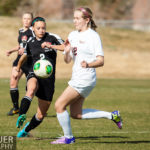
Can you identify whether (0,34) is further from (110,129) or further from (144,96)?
(110,129)

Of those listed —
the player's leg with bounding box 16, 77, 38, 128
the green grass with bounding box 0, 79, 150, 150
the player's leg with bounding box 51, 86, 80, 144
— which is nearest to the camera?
the player's leg with bounding box 51, 86, 80, 144

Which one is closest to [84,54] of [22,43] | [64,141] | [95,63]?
[95,63]

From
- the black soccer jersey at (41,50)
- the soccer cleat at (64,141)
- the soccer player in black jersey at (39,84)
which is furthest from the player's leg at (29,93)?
the soccer cleat at (64,141)

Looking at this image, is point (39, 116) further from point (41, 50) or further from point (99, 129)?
point (99, 129)

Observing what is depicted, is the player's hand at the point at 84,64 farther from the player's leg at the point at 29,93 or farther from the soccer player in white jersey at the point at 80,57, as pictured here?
the player's leg at the point at 29,93

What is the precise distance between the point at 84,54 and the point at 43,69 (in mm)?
970

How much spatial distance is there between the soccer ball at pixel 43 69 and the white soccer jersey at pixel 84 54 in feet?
2.67

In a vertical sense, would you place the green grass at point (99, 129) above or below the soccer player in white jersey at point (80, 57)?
below

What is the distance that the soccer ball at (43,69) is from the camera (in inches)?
318

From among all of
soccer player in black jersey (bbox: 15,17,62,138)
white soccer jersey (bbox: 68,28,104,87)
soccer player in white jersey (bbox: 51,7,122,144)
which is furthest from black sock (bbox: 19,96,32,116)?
white soccer jersey (bbox: 68,28,104,87)

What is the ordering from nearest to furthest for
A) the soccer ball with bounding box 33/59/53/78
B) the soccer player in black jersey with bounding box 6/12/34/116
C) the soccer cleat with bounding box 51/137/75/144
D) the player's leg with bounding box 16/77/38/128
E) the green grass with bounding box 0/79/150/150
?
the soccer cleat with bounding box 51/137/75/144
the green grass with bounding box 0/79/150/150
the soccer ball with bounding box 33/59/53/78
the player's leg with bounding box 16/77/38/128
the soccer player in black jersey with bounding box 6/12/34/116

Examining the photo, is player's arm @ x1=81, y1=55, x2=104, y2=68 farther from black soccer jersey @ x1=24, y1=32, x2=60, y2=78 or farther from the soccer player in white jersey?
black soccer jersey @ x1=24, y1=32, x2=60, y2=78

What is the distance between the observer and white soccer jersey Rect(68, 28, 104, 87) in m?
7.33

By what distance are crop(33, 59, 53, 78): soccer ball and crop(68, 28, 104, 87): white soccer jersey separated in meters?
0.82
